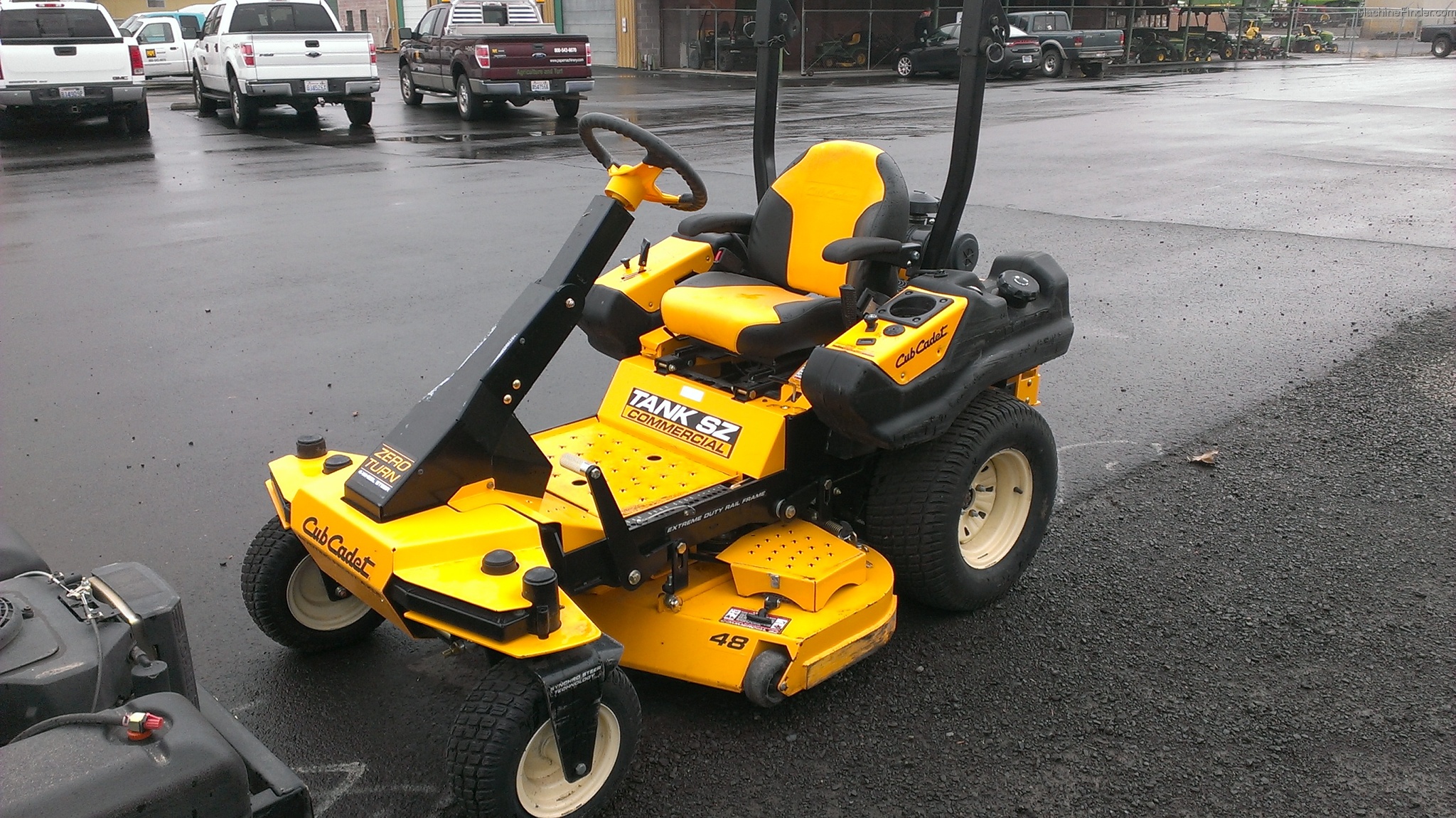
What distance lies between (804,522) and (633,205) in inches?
46.3

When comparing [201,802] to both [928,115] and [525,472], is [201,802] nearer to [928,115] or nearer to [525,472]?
[525,472]

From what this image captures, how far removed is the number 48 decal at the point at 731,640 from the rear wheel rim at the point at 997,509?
1.09 metres

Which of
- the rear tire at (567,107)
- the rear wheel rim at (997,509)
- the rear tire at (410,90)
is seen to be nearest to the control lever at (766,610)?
the rear wheel rim at (997,509)

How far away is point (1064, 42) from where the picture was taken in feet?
98.0

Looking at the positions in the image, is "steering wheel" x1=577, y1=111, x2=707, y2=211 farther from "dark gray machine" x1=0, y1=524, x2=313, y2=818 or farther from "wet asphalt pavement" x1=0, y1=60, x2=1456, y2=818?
"dark gray machine" x1=0, y1=524, x2=313, y2=818

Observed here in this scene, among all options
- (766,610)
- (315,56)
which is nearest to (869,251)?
(766,610)

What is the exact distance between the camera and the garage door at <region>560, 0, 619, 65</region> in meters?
34.6

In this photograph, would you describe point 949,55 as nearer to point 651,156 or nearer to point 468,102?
point 468,102

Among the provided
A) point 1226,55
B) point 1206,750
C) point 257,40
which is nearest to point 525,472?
point 1206,750

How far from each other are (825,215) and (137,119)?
15.6 m

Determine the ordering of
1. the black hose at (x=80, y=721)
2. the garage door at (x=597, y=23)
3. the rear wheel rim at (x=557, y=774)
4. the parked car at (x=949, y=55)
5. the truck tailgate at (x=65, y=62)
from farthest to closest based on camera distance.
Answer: the garage door at (x=597, y=23) < the parked car at (x=949, y=55) < the truck tailgate at (x=65, y=62) < the rear wheel rim at (x=557, y=774) < the black hose at (x=80, y=721)

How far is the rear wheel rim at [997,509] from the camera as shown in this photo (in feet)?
13.1

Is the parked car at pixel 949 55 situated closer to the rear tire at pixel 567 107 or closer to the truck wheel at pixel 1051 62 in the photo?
the truck wheel at pixel 1051 62

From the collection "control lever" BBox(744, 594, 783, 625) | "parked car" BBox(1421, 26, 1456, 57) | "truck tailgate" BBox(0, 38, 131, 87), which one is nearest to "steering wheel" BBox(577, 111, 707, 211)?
"control lever" BBox(744, 594, 783, 625)
